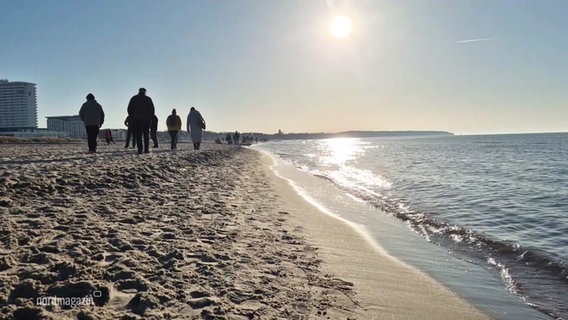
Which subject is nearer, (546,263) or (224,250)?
(224,250)

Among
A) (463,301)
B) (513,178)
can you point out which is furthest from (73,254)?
(513,178)

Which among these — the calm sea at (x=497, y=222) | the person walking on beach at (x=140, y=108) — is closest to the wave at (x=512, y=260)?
the calm sea at (x=497, y=222)

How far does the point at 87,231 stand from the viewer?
4.46 m

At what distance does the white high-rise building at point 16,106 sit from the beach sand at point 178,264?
450 feet

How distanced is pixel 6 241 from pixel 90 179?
383 cm

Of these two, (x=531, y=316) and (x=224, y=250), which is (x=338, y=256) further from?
(x=531, y=316)

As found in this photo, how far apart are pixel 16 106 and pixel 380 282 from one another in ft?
483

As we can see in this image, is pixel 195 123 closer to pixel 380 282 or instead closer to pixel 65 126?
pixel 380 282

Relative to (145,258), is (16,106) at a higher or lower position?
higher


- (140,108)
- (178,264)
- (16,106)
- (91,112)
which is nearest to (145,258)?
(178,264)

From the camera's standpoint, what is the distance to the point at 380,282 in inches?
170

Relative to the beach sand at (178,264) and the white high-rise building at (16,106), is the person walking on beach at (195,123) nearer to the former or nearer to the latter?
the beach sand at (178,264)

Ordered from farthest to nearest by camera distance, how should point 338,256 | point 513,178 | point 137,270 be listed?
point 513,178 < point 338,256 < point 137,270

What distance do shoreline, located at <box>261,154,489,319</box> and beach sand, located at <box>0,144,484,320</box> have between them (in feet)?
0.06
